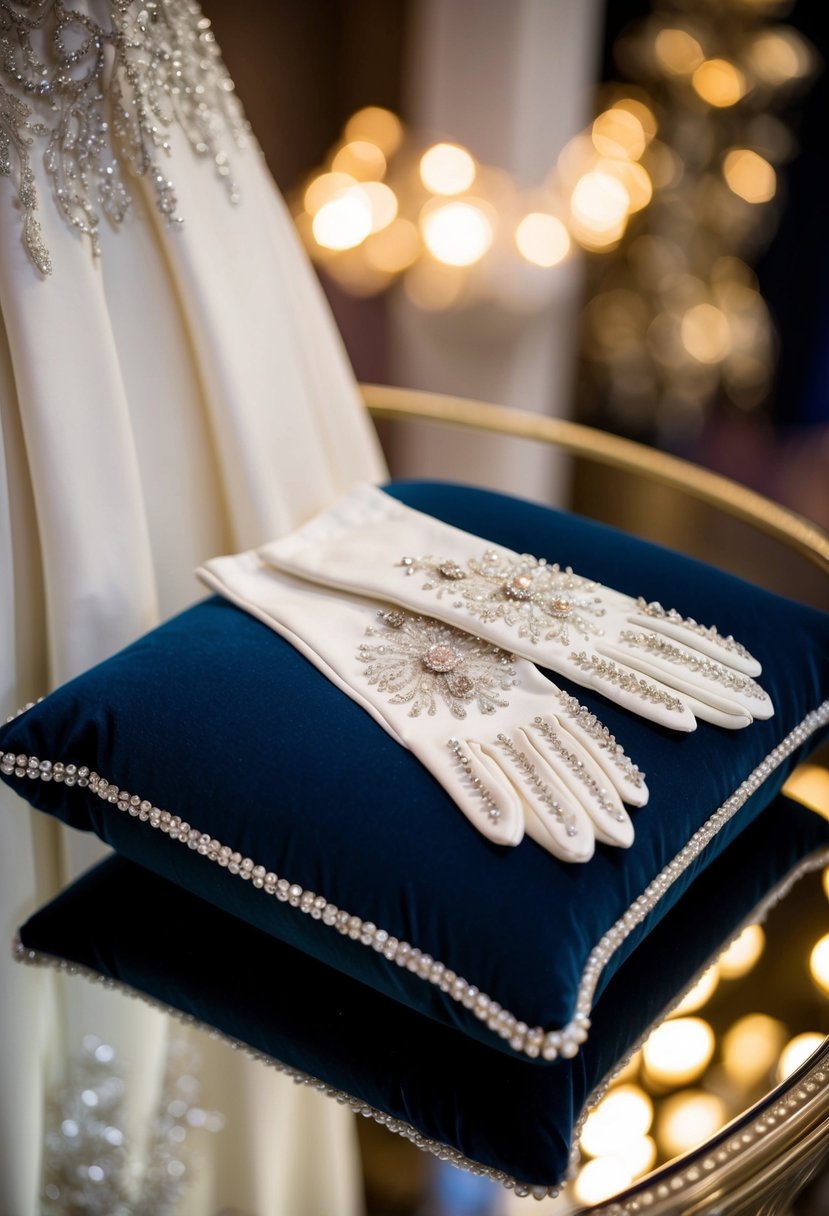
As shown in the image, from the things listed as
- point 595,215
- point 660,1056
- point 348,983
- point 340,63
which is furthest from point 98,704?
point 340,63

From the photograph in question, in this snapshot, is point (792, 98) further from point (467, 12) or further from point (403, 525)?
point (403, 525)

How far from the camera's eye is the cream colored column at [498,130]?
165 cm

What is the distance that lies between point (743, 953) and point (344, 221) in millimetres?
1295

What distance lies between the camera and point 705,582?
69cm

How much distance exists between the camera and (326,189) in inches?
65.0

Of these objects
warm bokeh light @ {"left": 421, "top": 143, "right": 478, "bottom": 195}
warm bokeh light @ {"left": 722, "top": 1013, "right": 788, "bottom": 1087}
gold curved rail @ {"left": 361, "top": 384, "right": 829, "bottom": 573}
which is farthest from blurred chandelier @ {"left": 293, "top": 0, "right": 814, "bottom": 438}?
warm bokeh light @ {"left": 722, "top": 1013, "right": 788, "bottom": 1087}

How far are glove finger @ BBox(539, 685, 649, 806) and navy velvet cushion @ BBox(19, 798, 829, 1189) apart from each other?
0.40 ft

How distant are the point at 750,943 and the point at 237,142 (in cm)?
59

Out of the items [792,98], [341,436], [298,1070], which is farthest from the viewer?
[792,98]

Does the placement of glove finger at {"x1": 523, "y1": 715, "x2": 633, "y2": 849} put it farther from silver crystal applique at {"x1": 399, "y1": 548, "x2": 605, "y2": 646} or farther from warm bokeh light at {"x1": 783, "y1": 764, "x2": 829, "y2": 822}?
warm bokeh light at {"x1": 783, "y1": 764, "x2": 829, "y2": 822}

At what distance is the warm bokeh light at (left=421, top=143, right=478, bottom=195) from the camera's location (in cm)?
163

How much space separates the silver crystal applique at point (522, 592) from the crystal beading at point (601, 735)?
0.04 metres

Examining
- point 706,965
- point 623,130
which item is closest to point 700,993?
point 706,965

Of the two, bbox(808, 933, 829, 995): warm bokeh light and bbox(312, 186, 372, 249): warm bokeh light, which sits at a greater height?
bbox(312, 186, 372, 249): warm bokeh light
